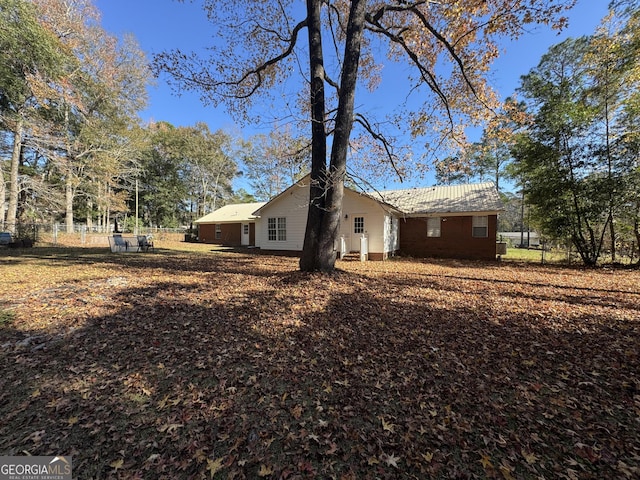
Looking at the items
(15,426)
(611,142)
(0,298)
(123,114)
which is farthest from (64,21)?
(611,142)

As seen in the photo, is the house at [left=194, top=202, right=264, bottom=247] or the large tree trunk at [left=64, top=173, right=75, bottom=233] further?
the house at [left=194, top=202, right=264, bottom=247]

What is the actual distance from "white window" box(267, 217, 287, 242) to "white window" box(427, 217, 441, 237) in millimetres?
8902

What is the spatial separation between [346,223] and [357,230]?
74 centimetres

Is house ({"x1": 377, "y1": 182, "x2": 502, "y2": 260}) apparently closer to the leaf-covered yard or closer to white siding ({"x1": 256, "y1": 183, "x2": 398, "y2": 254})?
white siding ({"x1": 256, "y1": 183, "x2": 398, "y2": 254})

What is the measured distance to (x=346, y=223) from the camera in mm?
14875

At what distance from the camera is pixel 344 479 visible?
1.95 metres

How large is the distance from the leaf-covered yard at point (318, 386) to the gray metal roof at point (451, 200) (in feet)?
30.1

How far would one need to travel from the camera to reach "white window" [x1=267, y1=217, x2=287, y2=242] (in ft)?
55.1

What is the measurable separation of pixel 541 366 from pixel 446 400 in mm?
1641

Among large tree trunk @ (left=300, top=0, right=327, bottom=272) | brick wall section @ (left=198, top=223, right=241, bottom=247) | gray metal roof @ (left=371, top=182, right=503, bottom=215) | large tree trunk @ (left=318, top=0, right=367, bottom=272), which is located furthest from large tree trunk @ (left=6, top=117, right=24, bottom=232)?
gray metal roof @ (left=371, top=182, right=503, bottom=215)

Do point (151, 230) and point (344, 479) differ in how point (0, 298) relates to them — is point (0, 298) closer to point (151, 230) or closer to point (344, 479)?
point (344, 479)

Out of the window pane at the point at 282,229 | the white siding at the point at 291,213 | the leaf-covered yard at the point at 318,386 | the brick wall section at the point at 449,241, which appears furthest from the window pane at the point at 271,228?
the leaf-covered yard at the point at 318,386

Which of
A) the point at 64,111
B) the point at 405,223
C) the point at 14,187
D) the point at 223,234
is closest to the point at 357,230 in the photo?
the point at 405,223

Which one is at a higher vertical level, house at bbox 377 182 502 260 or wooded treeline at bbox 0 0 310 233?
wooded treeline at bbox 0 0 310 233
